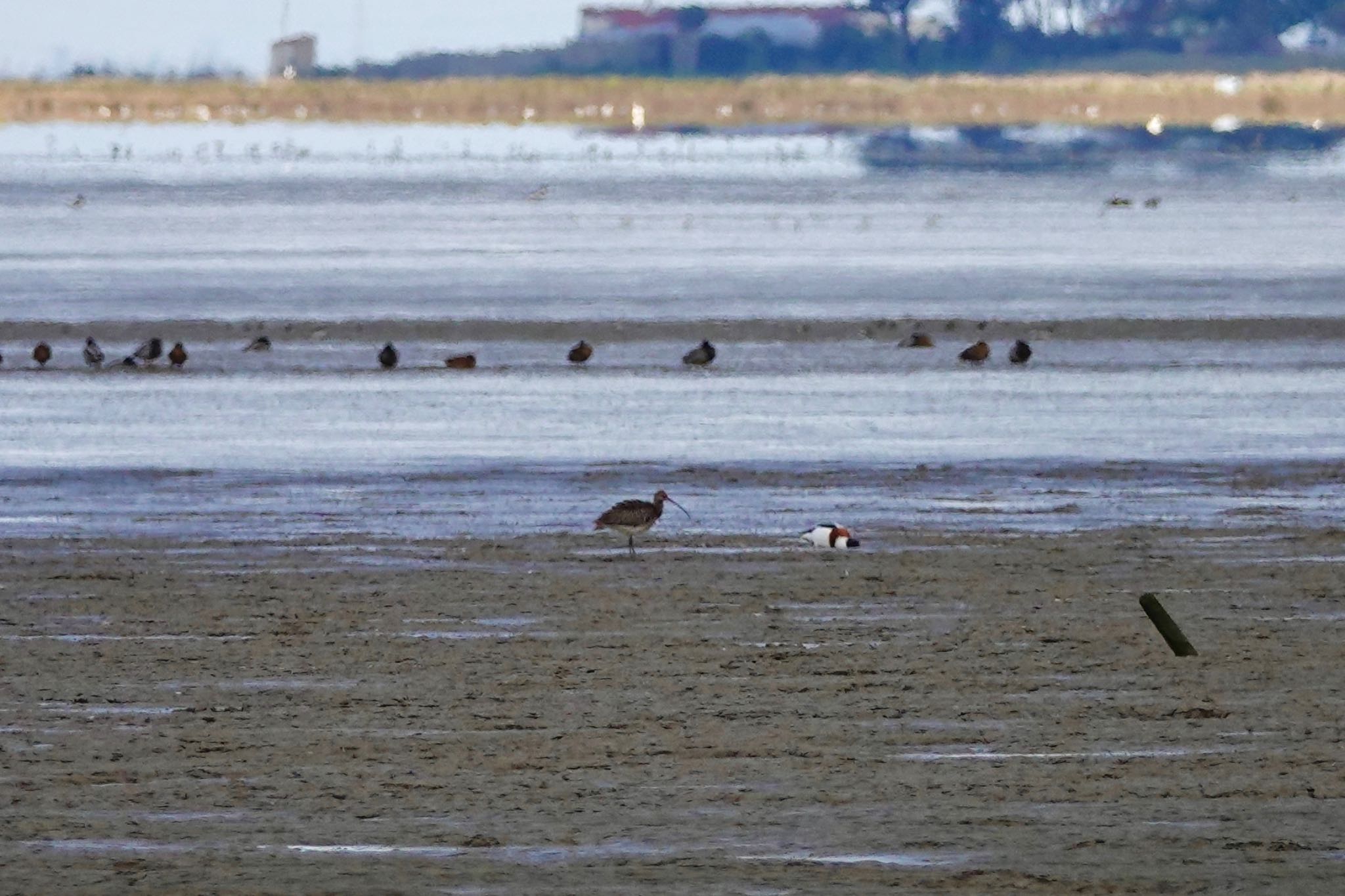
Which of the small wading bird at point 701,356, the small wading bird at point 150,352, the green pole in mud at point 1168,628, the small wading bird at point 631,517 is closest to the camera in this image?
the green pole in mud at point 1168,628

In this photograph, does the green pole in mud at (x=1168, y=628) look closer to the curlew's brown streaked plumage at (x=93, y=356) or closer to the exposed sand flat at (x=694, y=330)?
the curlew's brown streaked plumage at (x=93, y=356)

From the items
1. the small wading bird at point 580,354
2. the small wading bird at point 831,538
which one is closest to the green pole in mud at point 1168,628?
the small wading bird at point 831,538

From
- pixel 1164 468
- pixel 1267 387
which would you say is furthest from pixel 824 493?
pixel 1267 387

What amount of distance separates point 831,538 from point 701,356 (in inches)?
462

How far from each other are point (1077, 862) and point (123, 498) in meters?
9.13

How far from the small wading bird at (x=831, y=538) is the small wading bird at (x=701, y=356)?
1154 centimetres

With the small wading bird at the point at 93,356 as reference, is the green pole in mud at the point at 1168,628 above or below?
below

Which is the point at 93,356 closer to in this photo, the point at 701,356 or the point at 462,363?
the point at 462,363

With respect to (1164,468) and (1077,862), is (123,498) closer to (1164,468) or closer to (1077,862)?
(1164,468)

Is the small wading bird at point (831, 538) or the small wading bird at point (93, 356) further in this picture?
the small wading bird at point (93, 356)

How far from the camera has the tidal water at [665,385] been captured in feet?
47.6

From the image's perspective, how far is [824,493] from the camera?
14.7 meters

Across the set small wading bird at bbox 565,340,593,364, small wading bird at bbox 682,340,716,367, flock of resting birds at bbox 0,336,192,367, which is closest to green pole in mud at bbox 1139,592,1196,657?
small wading bird at bbox 682,340,716,367

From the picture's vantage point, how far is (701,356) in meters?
23.9
